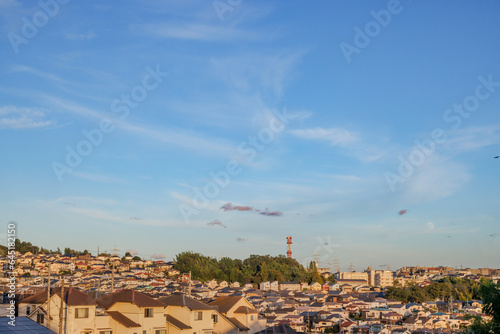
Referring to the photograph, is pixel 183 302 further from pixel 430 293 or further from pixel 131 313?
pixel 430 293

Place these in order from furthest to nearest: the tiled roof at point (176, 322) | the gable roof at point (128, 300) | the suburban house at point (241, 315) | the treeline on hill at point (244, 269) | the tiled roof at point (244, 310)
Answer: the treeline on hill at point (244, 269) → the tiled roof at point (244, 310) → the suburban house at point (241, 315) → the tiled roof at point (176, 322) → the gable roof at point (128, 300)

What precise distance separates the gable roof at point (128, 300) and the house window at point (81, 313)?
6.20 ft

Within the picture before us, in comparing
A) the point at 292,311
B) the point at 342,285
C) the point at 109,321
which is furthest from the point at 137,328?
the point at 342,285

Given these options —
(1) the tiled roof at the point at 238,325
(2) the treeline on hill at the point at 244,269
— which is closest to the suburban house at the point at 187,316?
(1) the tiled roof at the point at 238,325

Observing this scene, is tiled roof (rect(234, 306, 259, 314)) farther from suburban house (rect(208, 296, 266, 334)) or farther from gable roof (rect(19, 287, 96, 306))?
gable roof (rect(19, 287, 96, 306))

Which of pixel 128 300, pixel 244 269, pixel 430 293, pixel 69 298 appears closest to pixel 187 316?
pixel 128 300

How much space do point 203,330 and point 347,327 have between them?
31.5m

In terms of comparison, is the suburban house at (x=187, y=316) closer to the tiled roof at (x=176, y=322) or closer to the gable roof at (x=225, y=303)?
the tiled roof at (x=176, y=322)

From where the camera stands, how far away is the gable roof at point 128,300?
23828mm

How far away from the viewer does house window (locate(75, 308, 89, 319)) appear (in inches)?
848

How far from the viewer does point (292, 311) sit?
2483 inches

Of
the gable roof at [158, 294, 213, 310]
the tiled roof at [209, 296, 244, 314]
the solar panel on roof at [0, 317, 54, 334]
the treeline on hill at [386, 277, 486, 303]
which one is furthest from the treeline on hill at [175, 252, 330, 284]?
the solar panel on roof at [0, 317, 54, 334]

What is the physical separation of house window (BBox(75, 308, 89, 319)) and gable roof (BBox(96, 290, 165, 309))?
1.89 meters

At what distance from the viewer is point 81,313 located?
854 inches
